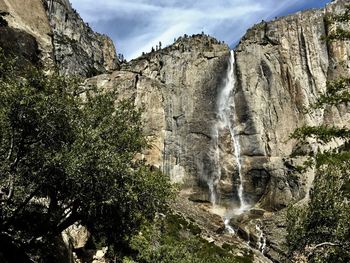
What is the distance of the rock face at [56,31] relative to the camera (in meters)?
93.1

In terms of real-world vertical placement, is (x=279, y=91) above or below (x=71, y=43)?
below

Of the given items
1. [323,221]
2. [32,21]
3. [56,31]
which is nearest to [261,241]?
[323,221]

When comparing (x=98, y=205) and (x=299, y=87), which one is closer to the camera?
(x=98, y=205)

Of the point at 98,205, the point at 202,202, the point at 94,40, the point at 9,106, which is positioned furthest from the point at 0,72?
the point at 94,40

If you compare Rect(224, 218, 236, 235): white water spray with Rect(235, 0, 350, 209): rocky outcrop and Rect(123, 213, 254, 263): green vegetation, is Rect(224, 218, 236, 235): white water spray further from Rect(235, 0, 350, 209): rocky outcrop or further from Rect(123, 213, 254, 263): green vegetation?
Rect(235, 0, 350, 209): rocky outcrop

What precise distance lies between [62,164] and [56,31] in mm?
96403

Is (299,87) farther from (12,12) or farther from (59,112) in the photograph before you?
(59,112)

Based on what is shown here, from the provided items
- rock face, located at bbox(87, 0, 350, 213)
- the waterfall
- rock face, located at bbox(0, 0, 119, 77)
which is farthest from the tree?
rock face, located at bbox(0, 0, 119, 77)

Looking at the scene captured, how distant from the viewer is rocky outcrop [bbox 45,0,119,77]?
100 m

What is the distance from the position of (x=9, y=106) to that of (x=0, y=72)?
4.12 m

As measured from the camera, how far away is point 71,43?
106 metres

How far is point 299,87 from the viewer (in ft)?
319

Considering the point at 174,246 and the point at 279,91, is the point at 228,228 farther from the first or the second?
the point at 174,246

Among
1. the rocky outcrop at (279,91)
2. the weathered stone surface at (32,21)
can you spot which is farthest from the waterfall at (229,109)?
the weathered stone surface at (32,21)
